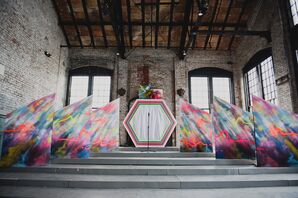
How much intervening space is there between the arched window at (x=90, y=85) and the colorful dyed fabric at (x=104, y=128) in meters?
4.21

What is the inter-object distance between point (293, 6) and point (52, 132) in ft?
25.6

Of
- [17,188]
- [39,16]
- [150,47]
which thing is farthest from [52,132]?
[150,47]

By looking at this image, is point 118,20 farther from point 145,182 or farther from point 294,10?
point 145,182

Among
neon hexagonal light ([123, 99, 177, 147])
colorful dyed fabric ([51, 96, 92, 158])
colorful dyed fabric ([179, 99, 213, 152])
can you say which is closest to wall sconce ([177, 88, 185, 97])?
neon hexagonal light ([123, 99, 177, 147])

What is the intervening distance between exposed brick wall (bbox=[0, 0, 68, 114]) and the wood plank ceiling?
0.99 m

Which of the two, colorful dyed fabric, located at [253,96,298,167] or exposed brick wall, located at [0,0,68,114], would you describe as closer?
colorful dyed fabric, located at [253,96,298,167]

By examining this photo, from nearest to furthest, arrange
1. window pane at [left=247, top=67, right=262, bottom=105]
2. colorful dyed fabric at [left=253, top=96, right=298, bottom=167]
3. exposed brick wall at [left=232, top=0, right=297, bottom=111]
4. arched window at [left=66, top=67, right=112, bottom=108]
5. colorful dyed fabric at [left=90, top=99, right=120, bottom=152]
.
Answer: colorful dyed fabric at [left=253, top=96, right=298, bottom=167] → colorful dyed fabric at [left=90, top=99, right=120, bottom=152] → exposed brick wall at [left=232, top=0, right=297, bottom=111] → window pane at [left=247, top=67, right=262, bottom=105] → arched window at [left=66, top=67, right=112, bottom=108]

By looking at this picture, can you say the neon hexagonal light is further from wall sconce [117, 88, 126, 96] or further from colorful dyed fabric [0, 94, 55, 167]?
wall sconce [117, 88, 126, 96]

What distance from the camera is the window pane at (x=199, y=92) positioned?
31.1ft

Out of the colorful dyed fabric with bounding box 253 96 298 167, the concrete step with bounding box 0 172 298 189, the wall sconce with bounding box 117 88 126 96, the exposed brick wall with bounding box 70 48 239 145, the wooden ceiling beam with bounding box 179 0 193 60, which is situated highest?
the wooden ceiling beam with bounding box 179 0 193 60

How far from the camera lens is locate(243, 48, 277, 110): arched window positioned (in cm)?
686

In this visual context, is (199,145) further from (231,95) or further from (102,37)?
(102,37)

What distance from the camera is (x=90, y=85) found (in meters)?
9.42

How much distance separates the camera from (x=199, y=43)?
9.52 meters
